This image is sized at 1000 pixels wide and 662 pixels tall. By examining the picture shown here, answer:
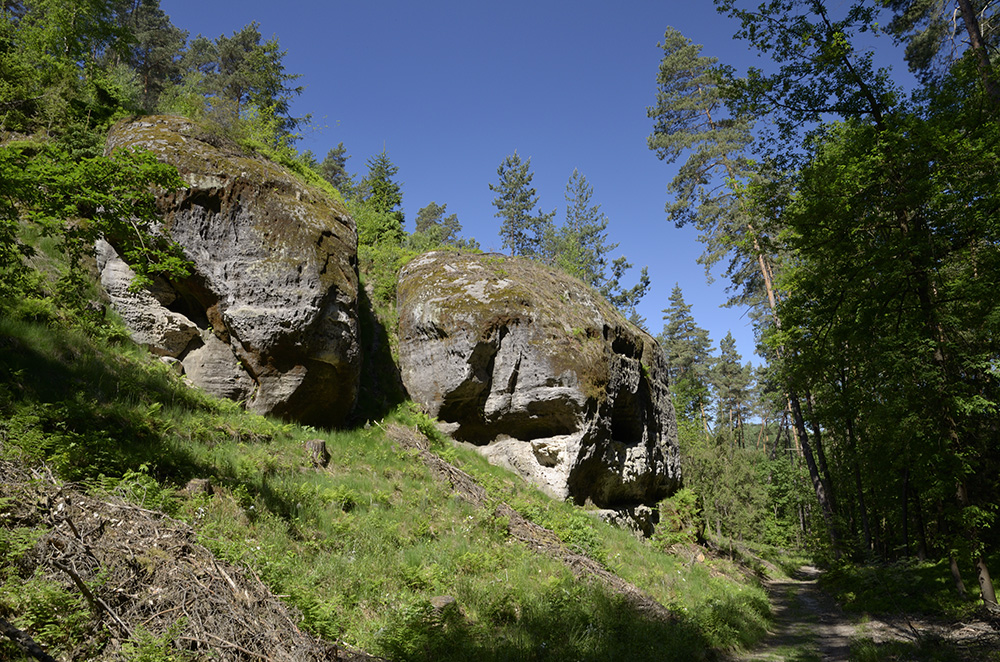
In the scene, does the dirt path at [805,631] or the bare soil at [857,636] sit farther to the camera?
the dirt path at [805,631]

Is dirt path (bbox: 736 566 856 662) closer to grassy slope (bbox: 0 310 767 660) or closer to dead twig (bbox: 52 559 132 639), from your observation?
grassy slope (bbox: 0 310 767 660)

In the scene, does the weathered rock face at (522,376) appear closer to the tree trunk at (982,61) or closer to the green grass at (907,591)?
the green grass at (907,591)

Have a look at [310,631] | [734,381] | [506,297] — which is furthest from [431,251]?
[734,381]

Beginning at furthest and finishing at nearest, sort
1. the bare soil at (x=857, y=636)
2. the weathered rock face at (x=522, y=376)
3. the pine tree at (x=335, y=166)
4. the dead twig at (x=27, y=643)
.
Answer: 1. the pine tree at (x=335, y=166)
2. the weathered rock face at (x=522, y=376)
3. the bare soil at (x=857, y=636)
4. the dead twig at (x=27, y=643)

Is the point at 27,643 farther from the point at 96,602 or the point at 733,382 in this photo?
the point at 733,382

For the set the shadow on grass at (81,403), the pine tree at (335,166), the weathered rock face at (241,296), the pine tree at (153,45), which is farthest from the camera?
the pine tree at (335,166)

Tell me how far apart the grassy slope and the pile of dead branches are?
1.19 ft

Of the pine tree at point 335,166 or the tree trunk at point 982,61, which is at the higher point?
the pine tree at point 335,166

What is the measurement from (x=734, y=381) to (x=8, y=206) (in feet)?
185

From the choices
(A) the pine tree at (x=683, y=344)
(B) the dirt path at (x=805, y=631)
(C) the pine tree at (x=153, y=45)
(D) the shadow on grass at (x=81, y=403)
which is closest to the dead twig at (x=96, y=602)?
(D) the shadow on grass at (x=81, y=403)

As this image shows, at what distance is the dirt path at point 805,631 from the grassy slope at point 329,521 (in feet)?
1.92

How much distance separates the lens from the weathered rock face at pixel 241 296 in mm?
9891

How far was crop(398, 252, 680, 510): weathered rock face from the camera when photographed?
43.3 ft

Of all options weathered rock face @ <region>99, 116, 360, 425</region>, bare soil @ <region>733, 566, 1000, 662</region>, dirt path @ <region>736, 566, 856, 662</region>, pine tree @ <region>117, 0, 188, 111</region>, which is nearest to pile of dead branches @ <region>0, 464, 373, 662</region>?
weathered rock face @ <region>99, 116, 360, 425</region>
